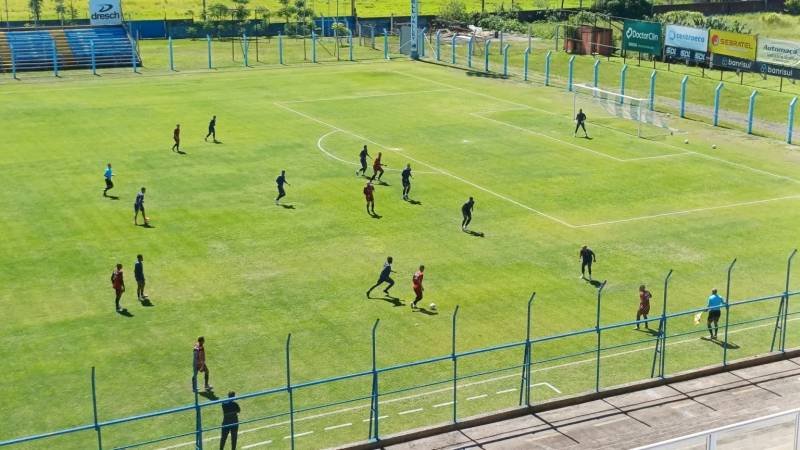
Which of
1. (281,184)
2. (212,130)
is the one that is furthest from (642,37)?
(281,184)

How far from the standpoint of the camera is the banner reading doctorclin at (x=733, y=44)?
3022 inches

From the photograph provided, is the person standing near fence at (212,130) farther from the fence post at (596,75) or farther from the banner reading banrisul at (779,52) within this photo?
the banner reading banrisul at (779,52)

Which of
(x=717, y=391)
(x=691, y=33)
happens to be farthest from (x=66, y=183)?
(x=691, y=33)

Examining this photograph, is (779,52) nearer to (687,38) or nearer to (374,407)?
(687,38)

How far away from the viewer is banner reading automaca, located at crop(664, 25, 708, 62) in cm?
8162

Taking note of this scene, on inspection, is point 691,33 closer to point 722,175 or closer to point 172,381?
point 722,175

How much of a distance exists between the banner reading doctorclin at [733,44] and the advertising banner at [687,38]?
0.64 metres

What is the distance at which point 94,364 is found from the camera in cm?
3328

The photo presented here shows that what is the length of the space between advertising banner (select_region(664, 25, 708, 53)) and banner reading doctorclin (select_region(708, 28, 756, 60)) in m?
0.64

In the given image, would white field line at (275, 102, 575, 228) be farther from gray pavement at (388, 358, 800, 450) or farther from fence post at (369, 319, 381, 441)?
fence post at (369, 319, 381, 441)

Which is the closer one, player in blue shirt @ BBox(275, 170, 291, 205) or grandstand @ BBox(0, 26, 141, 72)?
player in blue shirt @ BBox(275, 170, 291, 205)

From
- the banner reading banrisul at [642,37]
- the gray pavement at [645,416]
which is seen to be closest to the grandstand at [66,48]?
the banner reading banrisul at [642,37]

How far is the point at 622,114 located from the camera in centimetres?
7144

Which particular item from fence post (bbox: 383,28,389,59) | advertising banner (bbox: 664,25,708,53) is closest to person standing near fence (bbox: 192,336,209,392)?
advertising banner (bbox: 664,25,708,53)
